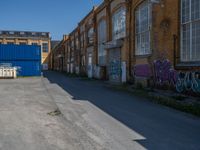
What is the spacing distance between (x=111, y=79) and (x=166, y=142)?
60.0ft

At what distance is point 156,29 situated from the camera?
15.7 metres

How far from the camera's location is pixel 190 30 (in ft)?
41.9

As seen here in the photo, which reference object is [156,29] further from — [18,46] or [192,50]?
[18,46]

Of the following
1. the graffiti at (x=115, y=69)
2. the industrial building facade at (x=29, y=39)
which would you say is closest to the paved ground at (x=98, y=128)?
the graffiti at (x=115, y=69)

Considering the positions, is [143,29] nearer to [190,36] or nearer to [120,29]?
[120,29]

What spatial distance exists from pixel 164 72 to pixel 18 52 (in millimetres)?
23056

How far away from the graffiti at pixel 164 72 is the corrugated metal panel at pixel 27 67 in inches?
846

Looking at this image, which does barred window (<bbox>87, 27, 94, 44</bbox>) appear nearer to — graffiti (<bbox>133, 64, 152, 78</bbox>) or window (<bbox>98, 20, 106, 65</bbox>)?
window (<bbox>98, 20, 106, 65</bbox>)

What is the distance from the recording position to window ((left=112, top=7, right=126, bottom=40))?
21516 mm

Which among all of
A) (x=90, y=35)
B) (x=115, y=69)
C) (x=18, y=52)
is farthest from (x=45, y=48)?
(x=115, y=69)

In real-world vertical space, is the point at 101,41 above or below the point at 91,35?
below

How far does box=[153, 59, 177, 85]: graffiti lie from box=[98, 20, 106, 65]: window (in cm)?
1156

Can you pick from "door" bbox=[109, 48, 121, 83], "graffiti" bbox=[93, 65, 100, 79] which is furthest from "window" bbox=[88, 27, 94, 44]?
"door" bbox=[109, 48, 121, 83]

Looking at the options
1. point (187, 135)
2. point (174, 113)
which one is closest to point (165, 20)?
point (174, 113)
